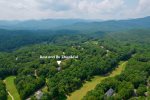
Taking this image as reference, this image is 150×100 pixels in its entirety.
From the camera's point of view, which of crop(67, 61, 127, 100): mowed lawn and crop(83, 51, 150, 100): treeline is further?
crop(67, 61, 127, 100): mowed lawn

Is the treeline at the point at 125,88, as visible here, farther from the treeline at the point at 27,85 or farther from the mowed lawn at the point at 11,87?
the mowed lawn at the point at 11,87

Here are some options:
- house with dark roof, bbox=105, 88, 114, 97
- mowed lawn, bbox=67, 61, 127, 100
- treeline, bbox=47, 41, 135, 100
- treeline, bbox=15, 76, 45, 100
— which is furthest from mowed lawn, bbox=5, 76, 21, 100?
house with dark roof, bbox=105, 88, 114, 97

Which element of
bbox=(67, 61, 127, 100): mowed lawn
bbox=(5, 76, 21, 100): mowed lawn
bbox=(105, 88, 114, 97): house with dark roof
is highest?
bbox=(105, 88, 114, 97): house with dark roof

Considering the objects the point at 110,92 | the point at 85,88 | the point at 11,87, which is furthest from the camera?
the point at 11,87

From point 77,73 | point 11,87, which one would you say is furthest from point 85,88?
point 11,87

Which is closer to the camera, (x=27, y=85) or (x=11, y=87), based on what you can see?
(x=27, y=85)

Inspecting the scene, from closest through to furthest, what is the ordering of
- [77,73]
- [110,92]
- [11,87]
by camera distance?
1. [110,92]
2. [11,87]
3. [77,73]

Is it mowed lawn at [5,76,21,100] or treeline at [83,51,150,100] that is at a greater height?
treeline at [83,51,150,100]


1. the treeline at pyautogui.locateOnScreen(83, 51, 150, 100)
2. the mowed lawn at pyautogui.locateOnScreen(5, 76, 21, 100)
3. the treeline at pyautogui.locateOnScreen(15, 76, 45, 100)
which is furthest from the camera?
the mowed lawn at pyautogui.locateOnScreen(5, 76, 21, 100)

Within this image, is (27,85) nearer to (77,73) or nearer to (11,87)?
(11,87)

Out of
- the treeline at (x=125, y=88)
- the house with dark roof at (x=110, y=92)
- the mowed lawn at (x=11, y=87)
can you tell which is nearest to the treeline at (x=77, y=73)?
the treeline at (x=125, y=88)

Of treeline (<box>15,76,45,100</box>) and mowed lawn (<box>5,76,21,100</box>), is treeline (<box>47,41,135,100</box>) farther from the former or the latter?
mowed lawn (<box>5,76,21,100</box>)

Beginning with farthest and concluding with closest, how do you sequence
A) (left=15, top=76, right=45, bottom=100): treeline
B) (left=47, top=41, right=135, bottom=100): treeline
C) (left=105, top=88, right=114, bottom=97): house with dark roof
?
(left=15, top=76, right=45, bottom=100): treeline < (left=47, top=41, right=135, bottom=100): treeline < (left=105, top=88, right=114, bottom=97): house with dark roof
